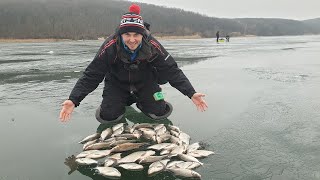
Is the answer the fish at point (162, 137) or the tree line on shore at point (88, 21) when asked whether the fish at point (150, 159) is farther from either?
the tree line on shore at point (88, 21)

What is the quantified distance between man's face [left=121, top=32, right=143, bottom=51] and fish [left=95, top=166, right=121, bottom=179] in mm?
1730

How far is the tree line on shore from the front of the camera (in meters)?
93.2

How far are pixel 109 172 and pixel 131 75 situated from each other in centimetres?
193

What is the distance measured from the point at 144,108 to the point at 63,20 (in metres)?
114

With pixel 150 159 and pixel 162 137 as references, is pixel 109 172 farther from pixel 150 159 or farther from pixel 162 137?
pixel 162 137

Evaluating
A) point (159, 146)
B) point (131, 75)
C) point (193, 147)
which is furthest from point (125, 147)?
point (131, 75)

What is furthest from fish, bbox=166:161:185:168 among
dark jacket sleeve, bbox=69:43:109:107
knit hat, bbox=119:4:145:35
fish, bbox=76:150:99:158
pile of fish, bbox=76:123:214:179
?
knit hat, bbox=119:4:145:35

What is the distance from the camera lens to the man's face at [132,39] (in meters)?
4.31

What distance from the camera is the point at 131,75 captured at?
4.85 meters

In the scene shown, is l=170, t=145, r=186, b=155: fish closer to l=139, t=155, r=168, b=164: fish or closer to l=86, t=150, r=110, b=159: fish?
l=139, t=155, r=168, b=164: fish

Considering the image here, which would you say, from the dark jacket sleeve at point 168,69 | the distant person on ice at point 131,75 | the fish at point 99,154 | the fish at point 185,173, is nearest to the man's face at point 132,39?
the distant person on ice at point 131,75

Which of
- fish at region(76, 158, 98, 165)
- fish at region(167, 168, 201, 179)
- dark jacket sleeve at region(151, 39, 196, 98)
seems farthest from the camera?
dark jacket sleeve at region(151, 39, 196, 98)

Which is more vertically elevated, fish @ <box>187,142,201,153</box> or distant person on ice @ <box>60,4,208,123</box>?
distant person on ice @ <box>60,4,208,123</box>

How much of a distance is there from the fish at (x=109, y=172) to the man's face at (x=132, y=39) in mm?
1730
